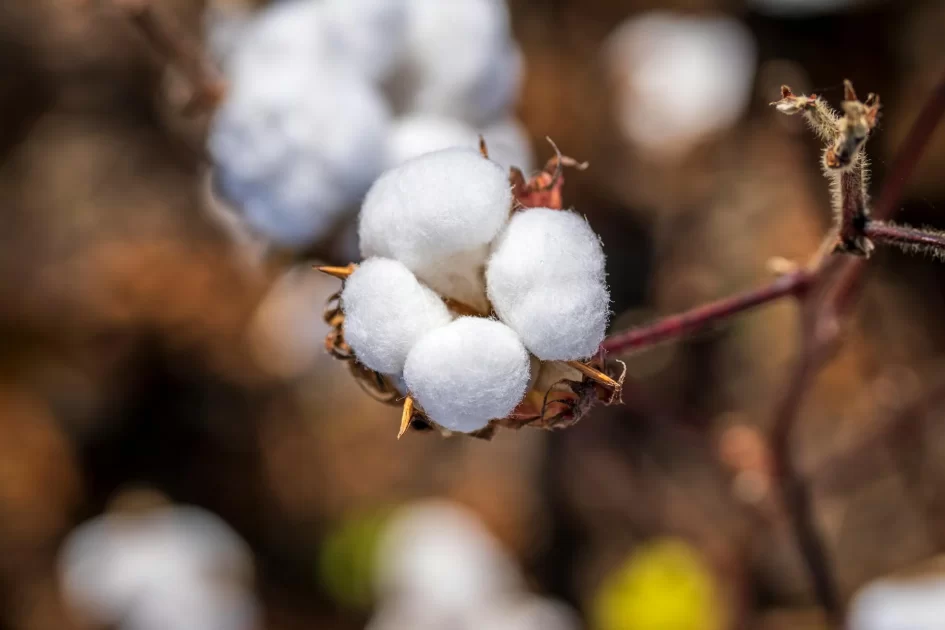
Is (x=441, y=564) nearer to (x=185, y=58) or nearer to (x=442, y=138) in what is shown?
(x=442, y=138)

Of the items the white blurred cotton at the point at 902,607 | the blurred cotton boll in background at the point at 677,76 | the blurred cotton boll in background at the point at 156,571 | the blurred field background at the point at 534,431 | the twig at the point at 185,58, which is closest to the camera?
the twig at the point at 185,58

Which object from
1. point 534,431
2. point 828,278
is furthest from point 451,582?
point 828,278

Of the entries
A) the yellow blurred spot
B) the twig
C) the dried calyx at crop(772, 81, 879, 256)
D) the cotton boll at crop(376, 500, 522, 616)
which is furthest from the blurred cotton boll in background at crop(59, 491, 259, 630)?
the dried calyx at crop(772, 81, 879, 256)

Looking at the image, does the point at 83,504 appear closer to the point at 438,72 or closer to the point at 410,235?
A: the point at 438,72

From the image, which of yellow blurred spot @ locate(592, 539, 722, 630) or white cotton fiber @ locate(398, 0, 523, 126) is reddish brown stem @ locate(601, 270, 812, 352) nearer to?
white cotton fiber @ locate(398, 0, 523, 126)

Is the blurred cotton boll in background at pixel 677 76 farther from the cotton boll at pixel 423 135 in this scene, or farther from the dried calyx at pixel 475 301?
the dried calyx at pixel 475 301

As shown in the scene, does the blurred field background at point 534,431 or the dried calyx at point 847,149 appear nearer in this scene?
the dried calyx at point 847,149

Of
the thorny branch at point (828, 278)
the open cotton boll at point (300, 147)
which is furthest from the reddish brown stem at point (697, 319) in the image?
the open cotton boll at point (300, 147)
